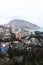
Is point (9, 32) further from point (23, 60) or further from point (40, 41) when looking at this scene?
point (23, 60)

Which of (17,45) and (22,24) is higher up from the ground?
(22,24)

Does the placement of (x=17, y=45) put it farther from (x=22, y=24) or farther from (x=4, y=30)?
(x=4, y=30)

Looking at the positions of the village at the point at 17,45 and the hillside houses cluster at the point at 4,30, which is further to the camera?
the hillside houses cluster at the point at 4,30

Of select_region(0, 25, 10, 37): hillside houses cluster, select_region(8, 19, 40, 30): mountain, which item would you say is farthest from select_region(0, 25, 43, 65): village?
Answer: select_region(8, 19, 40, 30): mountain

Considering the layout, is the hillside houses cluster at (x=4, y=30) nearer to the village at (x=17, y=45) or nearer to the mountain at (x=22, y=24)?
the village at (x=17, y=45)

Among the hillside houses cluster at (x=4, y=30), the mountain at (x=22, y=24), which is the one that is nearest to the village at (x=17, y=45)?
the hillside houses cluster at (x=4, y=30)

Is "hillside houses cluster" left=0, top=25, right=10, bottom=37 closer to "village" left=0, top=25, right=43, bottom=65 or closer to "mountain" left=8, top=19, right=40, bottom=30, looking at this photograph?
"village" left=0, top=25, right=43, bottom=65

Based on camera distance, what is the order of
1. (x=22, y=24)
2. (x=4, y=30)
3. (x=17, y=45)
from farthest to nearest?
(x=4, y=30), (x=22, y=24), (x=17, y=45)

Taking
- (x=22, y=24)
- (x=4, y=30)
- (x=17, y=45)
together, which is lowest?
(x=17, y=45)

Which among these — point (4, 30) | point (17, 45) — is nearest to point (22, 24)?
point (4, 30)

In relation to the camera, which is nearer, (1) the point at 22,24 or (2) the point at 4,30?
(1) the point at 22,24

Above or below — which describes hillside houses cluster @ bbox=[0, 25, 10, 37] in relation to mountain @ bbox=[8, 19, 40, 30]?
below

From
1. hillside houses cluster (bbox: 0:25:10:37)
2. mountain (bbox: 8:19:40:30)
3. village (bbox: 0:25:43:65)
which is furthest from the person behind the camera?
hillside houses cluster (bbox: 0:25:10:37)
